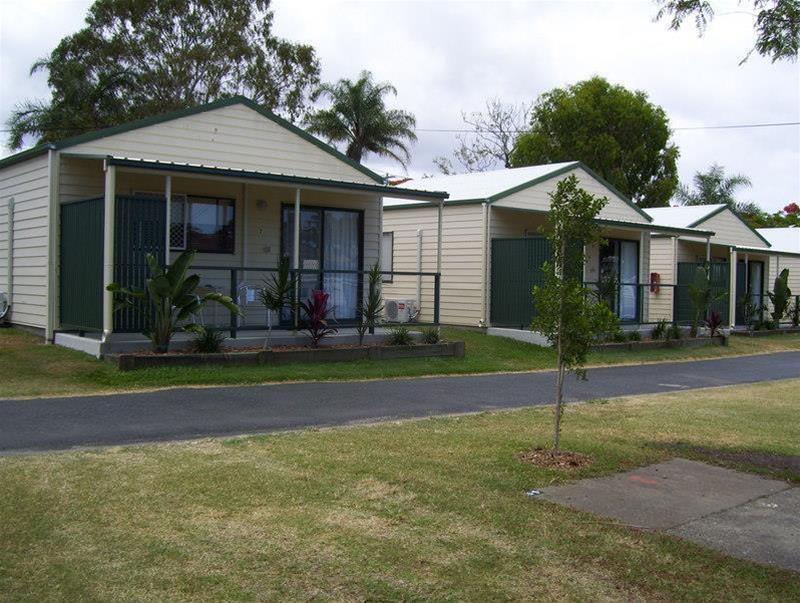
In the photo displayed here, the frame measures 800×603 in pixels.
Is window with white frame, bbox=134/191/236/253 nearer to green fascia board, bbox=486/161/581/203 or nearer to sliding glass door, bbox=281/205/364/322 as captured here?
sliding glass door, bbox=281/205/364/322

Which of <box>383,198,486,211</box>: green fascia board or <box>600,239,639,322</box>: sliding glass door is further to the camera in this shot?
<box>600,239,639,322</box>: sliding glass door

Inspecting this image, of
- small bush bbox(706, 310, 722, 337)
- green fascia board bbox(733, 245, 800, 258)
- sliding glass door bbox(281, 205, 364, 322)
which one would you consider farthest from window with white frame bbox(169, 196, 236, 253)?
green fascia board bbox(733, 245, 800, 258)

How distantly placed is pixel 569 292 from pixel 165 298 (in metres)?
6.82

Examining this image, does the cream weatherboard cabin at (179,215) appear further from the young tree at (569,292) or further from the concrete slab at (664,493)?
the concrete slab at (664,493)

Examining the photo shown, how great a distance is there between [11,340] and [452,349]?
7.58 m

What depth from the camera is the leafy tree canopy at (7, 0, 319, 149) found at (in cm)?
3431

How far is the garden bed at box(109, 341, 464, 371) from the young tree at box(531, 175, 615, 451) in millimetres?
6274

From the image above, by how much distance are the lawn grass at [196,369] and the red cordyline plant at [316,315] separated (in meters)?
0.84

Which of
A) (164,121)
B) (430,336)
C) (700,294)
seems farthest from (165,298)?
(700,294)

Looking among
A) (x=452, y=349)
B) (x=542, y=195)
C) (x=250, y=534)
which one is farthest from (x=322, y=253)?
(x=250, y=534)

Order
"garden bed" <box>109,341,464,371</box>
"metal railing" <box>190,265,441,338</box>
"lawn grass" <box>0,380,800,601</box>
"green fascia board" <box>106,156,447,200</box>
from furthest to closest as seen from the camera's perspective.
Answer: "metal railing" <box>190,265,441,338</box> < "green fascia board" <box>106,156,447,200</box> < "garden bed" <box>109,341,464,371</box> < "lawn grass" <box>0,380,800,601</box>

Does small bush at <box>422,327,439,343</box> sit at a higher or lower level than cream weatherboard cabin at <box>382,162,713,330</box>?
lower

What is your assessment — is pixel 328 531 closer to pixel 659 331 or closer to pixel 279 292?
pixel 279 292

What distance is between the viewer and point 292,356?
1340 centimetres
